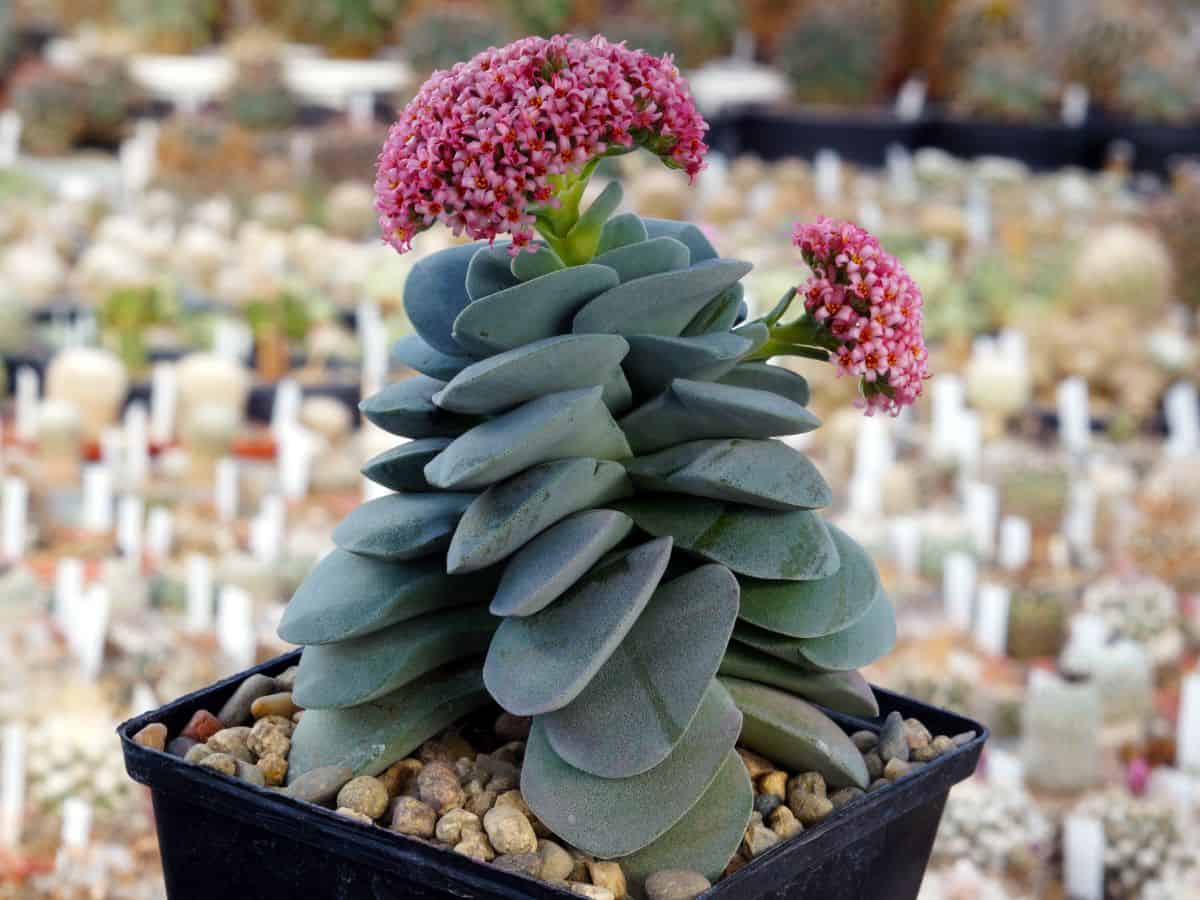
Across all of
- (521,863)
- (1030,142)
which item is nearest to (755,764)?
(521,863)

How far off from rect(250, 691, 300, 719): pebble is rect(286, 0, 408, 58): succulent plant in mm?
12711

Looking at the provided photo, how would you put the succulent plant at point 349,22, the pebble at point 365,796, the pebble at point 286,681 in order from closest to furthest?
the pebble at point 365,796 → the pebble at point 286,681 → the succulent plant at point 349,22

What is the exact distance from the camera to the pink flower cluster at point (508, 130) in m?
1.19

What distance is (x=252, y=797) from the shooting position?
1205 millimetres

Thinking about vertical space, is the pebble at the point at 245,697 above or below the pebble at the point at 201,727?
below

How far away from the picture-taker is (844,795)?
4.40ft

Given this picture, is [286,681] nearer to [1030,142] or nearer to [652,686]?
[652,686]

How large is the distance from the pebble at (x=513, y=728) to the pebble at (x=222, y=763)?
225 millimetres

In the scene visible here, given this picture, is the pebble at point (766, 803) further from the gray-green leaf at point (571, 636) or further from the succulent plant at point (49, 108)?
the succulent plant at point (49, 108)

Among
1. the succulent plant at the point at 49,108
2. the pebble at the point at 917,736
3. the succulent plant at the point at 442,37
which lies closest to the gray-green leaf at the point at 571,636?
the pebble at the point at 917,736

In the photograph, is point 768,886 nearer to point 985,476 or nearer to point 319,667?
point 319,667

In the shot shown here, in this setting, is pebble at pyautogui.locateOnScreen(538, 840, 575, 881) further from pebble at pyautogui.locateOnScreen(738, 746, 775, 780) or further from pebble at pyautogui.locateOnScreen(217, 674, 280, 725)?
pebble at pyautogui.locateOnScreen(217, 674, 280, 725)

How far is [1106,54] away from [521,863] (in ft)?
37.6

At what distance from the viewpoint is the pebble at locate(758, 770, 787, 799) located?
4.37ft
